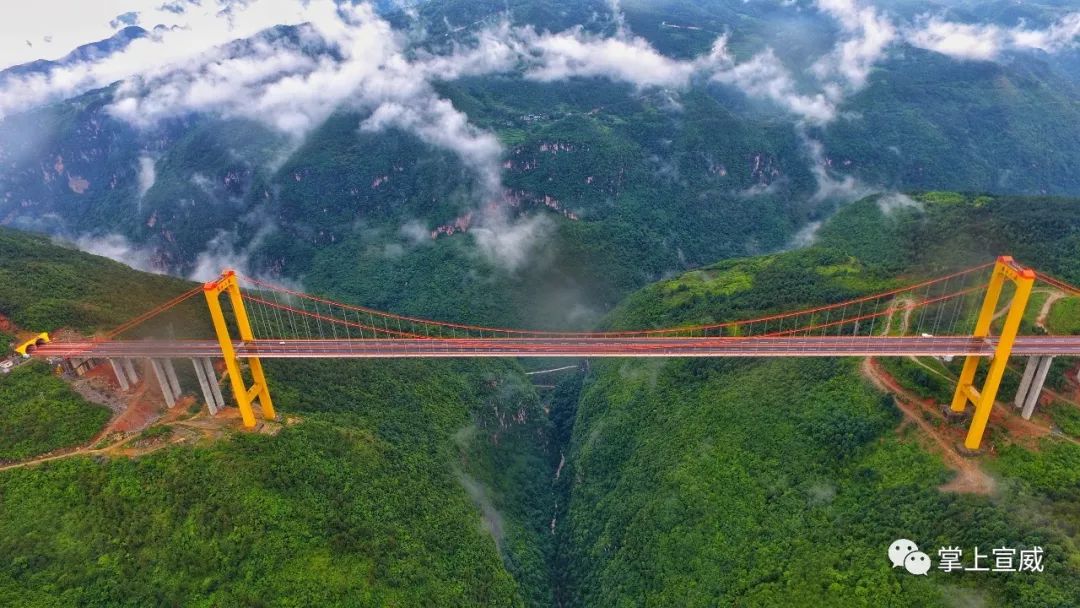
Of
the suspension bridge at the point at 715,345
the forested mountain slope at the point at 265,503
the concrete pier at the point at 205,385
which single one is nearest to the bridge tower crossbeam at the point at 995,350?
the suspension bridge at the point at 715,345

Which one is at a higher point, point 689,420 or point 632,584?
point 689,420

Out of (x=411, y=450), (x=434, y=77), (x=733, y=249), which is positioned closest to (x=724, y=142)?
(x=733, y=249)

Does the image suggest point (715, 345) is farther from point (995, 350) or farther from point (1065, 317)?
point (1065, 317)

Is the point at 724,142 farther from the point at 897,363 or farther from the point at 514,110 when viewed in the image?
the point at 897,363

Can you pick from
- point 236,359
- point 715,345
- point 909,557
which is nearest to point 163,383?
point 236,359

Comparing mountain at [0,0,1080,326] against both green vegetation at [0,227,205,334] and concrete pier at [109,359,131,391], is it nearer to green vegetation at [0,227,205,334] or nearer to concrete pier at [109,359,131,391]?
green vegetation at [0,227,205,334]

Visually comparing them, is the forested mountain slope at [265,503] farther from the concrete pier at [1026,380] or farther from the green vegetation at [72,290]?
the concrete pier at [1026,380]
